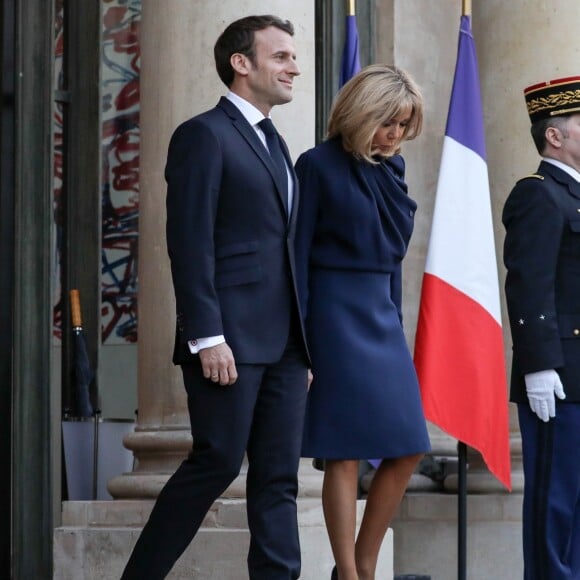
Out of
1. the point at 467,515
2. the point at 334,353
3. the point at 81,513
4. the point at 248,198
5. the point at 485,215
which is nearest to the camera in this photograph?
the point at 248,198

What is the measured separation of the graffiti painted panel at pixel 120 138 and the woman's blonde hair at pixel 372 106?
11.1 feet

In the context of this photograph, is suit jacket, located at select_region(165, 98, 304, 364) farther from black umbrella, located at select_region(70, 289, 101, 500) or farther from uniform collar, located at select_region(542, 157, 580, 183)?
black umbrella, located at select_region(70, 289, 101, 500)

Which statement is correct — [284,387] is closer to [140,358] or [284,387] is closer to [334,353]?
[334,353]

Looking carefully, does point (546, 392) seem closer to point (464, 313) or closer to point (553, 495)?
point (553, 495)

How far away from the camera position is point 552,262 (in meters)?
5.52

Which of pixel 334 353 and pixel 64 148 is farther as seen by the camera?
pixel 64 148

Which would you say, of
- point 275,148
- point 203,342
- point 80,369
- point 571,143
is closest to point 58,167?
point 80,369

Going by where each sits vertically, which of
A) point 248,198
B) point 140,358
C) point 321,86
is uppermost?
point 321,86

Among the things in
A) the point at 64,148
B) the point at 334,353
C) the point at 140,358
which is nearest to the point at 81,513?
→ the point at 140,358

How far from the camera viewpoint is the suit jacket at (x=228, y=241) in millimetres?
4691

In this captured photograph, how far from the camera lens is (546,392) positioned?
548 cm

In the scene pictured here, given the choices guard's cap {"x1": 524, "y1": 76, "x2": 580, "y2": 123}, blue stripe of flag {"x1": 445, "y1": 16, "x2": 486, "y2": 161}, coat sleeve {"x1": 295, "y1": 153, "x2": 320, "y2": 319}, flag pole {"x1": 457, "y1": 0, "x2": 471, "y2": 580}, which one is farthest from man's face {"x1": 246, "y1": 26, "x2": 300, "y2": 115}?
flag pole {"x1": 457, "y1": 0, "x2": 471, "y2": 580}

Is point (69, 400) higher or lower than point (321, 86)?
lower

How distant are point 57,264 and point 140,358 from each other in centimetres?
202
